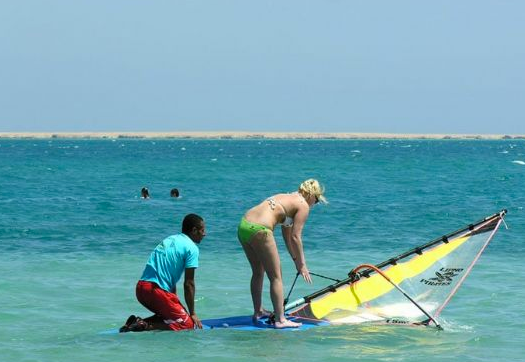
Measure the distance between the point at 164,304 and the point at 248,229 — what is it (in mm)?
1234

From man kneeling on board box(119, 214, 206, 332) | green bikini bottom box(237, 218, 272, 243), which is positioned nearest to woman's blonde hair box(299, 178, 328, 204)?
green bikini bottom box(237, 218, 272, 243)

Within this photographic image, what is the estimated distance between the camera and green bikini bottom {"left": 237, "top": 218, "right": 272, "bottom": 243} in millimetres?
10398

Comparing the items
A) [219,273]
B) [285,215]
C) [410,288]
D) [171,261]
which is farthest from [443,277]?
[219,273]

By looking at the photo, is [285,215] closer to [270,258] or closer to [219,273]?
[270,258]

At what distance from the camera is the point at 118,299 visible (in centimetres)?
1384

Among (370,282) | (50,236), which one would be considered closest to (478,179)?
(50,236)

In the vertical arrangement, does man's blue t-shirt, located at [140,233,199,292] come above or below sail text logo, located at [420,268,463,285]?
above

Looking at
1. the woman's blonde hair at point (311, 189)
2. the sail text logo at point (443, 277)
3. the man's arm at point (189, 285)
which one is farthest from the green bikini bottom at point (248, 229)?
the sail text logo at point (443, 277)

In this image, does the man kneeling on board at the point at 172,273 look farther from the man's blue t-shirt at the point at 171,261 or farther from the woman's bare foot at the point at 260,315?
the woman's bare foot at the point at 260,315

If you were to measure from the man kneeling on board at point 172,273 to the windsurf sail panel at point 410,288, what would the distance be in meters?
1.84

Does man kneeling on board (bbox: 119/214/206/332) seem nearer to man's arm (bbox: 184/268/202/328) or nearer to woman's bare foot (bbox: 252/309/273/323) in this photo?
man's arm (bbox: 184/268/202/328)

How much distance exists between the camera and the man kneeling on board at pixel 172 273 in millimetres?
9898

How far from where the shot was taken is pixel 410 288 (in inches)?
454

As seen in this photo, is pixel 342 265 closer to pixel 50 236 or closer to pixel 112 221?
pixel 50 236
